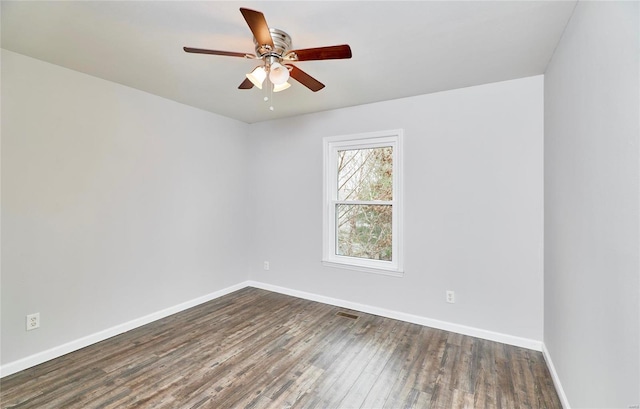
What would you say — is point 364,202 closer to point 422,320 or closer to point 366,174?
point 366,174

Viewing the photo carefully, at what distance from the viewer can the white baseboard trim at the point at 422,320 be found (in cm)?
269

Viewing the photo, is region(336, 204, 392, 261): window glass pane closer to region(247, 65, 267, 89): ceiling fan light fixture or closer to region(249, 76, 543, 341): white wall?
region(249, 76, 543, 341): white wall

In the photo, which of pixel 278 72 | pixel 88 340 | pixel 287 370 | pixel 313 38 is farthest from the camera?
pixel 88 340

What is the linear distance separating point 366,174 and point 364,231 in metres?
0.72

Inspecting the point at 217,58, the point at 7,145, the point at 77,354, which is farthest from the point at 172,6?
the point at 77,354

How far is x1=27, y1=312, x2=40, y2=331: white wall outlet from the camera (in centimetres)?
235

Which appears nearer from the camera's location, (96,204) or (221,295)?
(96,204)

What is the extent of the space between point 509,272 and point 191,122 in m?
3.89

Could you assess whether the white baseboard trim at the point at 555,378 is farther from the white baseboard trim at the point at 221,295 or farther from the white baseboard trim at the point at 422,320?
the white baseboard trim at the point at 422,320

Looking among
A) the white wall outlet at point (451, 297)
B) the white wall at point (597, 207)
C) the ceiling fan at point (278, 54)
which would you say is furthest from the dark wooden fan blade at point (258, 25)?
the white wall outlet at point (451, 297)

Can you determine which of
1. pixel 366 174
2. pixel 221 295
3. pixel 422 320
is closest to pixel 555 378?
pixel 422 320

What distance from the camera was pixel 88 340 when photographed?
2.69 m

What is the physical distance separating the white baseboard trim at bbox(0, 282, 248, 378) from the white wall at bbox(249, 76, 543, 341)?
160cm

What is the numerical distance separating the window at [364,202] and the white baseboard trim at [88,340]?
1839 millimetres
